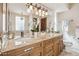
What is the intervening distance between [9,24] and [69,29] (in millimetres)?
846

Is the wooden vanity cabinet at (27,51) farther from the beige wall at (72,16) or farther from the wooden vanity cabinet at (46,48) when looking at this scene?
the beige wall at (72,16)

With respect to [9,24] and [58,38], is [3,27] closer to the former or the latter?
[9,24]

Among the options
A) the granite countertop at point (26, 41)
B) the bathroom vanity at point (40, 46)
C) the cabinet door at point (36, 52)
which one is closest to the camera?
the granite countertop at point (26, 41)

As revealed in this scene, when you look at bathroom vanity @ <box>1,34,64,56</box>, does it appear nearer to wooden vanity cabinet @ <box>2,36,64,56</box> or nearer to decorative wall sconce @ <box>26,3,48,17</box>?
wooden vanity cabinet @ <box>2,36,64,56</box>

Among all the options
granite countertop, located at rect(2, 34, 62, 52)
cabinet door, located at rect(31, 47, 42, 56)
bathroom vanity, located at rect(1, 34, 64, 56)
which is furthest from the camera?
cabinet door, located at rect(31, 47, 42, 56)

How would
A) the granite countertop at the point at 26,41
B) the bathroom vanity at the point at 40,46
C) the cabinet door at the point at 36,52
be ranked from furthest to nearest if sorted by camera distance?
1. the cabinet door at the point at 36,52
2. the bathroom vanity at the point at 40,46
3. the granite countertop at the point at 26,41

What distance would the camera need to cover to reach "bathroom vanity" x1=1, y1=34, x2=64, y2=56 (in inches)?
71.2

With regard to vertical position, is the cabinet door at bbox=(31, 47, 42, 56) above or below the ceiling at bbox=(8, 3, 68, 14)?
below

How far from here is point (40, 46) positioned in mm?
1940

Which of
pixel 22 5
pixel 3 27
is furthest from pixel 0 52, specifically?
pixel 22 5

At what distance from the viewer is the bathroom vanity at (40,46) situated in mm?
1808

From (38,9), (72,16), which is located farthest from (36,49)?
(72,16)

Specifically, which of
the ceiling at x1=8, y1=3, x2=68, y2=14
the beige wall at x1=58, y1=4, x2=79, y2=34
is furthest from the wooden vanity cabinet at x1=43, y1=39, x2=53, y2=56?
the ceiling at x1=8, y1=3, x2=68, y2=14


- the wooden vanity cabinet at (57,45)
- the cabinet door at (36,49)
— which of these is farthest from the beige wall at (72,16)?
the cabinet door at (36,49)
